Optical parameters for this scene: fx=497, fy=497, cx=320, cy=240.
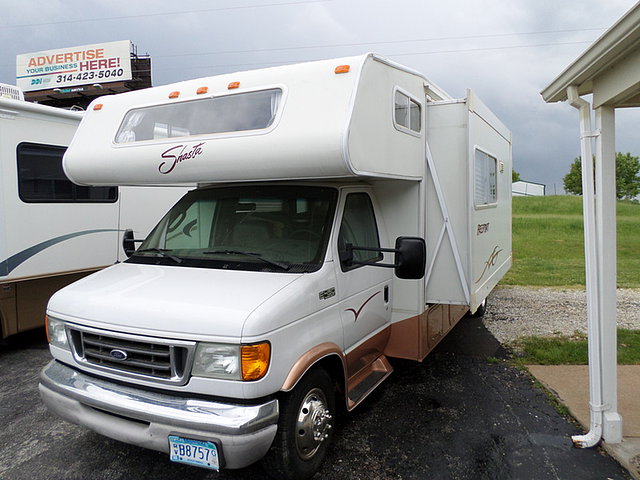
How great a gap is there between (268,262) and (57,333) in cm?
154

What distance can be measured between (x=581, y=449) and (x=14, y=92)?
7.87m

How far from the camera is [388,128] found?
3.85 metres

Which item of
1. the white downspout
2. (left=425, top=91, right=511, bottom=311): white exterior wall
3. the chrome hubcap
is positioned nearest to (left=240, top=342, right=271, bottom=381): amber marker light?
the chrome hubcap

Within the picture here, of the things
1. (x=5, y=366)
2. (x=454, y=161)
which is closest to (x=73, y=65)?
(x=5, y=366)

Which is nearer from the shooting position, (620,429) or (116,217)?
(620,429)

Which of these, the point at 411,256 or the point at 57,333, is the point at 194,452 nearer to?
the point at 57,333

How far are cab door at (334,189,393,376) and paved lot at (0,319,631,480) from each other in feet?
1.92

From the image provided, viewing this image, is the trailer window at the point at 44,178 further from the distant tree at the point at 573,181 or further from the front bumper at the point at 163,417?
the distant tree at the point at 573,181

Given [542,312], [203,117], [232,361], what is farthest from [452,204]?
[542,312]

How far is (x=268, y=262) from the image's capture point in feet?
11.7

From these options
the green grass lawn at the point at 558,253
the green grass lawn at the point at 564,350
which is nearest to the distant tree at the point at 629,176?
the green grass lawn at the point at 558,253

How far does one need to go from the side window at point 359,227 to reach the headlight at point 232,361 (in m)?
1.23

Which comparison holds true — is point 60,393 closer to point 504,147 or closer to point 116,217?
point 116,217

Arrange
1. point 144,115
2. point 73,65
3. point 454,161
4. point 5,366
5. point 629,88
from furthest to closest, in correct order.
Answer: point 73,65
point 5,366
point 454,161
point 144,115
point 629,88
